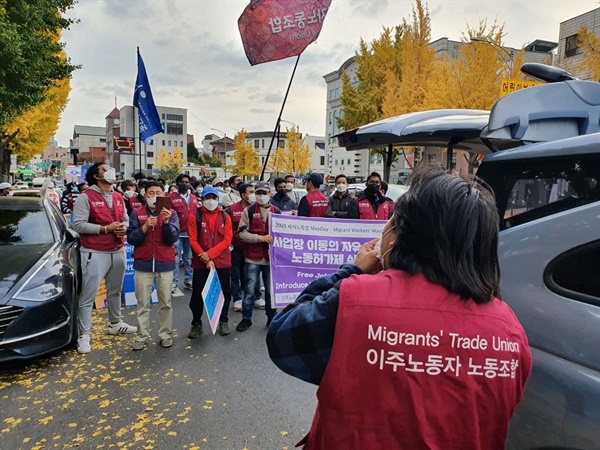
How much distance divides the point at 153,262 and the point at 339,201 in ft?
10.9

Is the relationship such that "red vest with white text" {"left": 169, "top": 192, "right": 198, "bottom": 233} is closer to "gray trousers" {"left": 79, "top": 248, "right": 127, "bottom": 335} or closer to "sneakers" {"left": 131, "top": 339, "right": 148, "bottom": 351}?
"gray trousers" {"left": 79, "top": 248, "right": 127, "bottom": 335}

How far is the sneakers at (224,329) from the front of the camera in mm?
5461

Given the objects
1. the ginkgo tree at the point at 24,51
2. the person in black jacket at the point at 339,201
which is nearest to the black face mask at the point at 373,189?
the person in black jacket at the point at 339,201

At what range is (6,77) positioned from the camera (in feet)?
30.8

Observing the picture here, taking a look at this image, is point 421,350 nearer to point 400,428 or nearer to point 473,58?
point 400,428

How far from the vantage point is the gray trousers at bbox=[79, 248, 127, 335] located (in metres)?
4.96

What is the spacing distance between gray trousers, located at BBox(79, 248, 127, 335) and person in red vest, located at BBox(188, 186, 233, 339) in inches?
36.8

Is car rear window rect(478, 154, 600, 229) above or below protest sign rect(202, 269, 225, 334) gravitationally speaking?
above

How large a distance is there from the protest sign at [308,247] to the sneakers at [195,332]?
0.99 m

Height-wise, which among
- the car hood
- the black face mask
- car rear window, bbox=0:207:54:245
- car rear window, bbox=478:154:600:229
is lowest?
the car hood

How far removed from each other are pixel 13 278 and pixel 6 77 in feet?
24.2

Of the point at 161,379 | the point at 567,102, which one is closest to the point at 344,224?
the point at 161,379

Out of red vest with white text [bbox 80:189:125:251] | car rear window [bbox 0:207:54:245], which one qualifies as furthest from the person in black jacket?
car rear window [bbox 0:207:54:245]

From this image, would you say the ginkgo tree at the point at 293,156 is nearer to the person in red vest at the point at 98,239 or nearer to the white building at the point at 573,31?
the white building at the point at 573,31
